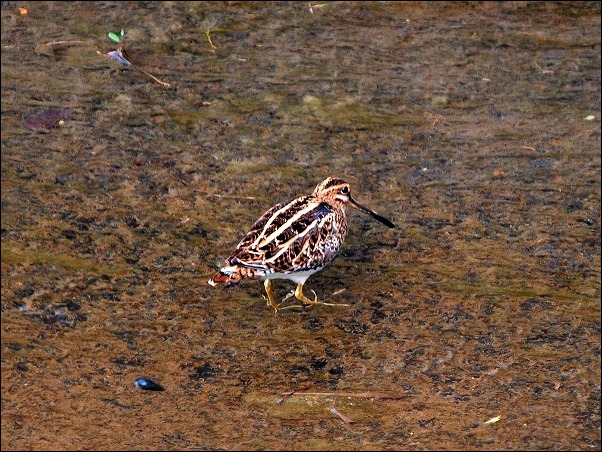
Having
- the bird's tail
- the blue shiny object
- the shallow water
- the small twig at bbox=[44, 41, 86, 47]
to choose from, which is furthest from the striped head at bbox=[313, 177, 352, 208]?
the small twig at bbox=[44, 41, 86, 47]

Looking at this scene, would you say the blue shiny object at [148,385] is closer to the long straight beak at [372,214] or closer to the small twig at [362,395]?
the small twig at [362,395]

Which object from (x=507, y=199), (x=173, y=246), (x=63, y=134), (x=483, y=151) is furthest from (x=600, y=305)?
(x=63, y=134)

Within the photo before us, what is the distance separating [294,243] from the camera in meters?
5.57

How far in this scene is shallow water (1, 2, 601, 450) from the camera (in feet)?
16.8

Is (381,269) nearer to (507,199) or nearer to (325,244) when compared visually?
(325,244)

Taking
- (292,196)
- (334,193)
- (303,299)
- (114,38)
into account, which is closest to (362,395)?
(303,299)

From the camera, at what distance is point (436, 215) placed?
21.0ft

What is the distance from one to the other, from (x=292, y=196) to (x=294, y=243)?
40.3 inches

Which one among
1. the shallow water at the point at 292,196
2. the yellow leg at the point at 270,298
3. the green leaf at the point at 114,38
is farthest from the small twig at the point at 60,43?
the yellow leg at the point at 270,298

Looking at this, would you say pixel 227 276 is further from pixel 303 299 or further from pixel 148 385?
pixel 148 385

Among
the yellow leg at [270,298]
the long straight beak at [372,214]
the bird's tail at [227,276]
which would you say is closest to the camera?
the bird's tail at [227,276]

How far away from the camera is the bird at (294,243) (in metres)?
5.44

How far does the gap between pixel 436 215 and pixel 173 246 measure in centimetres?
176

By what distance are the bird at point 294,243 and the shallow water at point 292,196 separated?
28 cm
